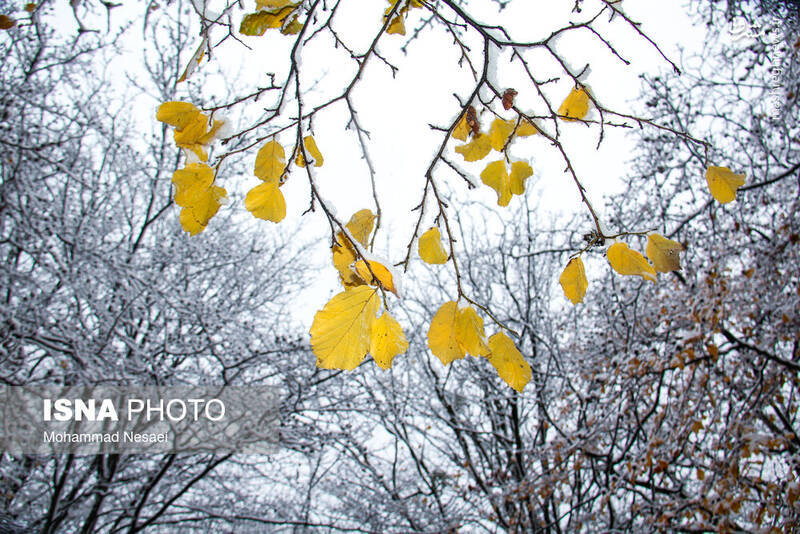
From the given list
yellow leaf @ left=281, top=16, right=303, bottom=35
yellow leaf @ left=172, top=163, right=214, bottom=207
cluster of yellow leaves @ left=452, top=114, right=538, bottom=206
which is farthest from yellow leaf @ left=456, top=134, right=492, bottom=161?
yellow leaf @ left=172, top=163, right=214, bottom=207

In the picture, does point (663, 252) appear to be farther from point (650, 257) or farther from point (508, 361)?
point (508, 361)

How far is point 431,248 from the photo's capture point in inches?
30.1

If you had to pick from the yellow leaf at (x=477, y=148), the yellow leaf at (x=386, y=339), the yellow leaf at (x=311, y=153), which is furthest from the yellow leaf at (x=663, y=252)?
the yellow leaf at (x=311, y=153)

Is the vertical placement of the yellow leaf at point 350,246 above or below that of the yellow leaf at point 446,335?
above

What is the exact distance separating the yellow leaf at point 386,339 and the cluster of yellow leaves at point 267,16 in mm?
471

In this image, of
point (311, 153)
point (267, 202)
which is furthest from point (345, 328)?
point (311, 153)

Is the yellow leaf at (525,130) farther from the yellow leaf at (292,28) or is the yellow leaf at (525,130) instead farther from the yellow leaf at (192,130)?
the yellow leaf at (192,130)

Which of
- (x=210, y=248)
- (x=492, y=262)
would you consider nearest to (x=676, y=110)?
(x=492, y=262)

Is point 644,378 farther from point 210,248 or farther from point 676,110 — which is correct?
point 210,248

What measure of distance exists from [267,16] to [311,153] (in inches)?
8.8

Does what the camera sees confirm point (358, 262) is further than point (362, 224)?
No

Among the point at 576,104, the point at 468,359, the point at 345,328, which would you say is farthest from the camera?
the point at 468,359

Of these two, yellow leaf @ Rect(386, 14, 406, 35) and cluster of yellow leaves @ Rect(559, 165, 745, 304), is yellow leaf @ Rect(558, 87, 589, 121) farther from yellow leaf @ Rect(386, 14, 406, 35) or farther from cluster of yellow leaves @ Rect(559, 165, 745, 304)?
yellow leaf @ Rect(386, 14, 406, 35)

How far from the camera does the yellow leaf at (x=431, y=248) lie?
765mm
